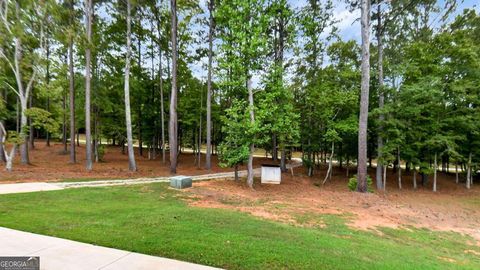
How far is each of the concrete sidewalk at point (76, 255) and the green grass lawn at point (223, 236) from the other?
0.76 feet

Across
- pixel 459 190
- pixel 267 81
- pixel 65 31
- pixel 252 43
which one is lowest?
pixel 459 190

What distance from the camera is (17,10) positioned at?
41.5 ft

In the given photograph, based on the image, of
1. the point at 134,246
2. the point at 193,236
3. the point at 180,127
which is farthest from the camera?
the point at 180,127

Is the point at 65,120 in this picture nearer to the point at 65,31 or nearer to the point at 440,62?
the point at 65,31

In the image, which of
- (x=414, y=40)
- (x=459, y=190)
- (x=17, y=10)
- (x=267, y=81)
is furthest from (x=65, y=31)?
(x=459, y=190)

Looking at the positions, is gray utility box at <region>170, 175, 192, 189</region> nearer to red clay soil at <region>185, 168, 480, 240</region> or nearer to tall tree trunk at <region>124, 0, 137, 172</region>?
red clay soil at <region>185, 168, 480, 240</region>

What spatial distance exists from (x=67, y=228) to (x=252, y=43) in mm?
9738

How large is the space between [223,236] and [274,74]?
9.36 m

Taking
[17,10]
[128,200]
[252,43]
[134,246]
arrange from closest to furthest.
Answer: [134,246] → [128,200] → [252,43] → [17,10]

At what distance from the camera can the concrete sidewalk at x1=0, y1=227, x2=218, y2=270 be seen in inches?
144

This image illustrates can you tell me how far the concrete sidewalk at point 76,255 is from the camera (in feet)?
12.0

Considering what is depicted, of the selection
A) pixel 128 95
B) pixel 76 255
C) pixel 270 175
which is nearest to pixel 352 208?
pixel 270 175

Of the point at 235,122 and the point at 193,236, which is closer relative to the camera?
the point at 193,236

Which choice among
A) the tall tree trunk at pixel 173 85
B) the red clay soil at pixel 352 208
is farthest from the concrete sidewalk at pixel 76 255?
the tall tree trunk at pixel 173 85
